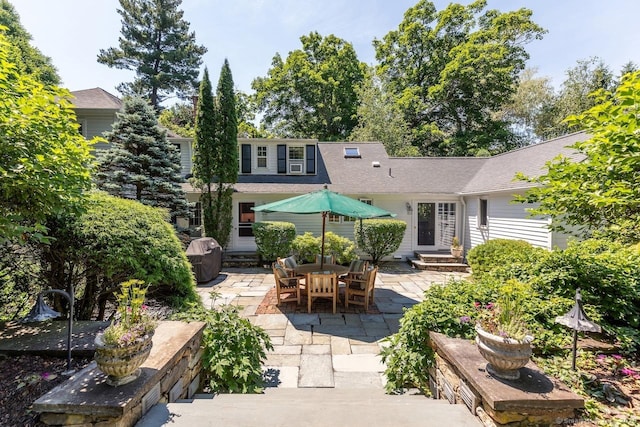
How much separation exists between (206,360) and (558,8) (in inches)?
565

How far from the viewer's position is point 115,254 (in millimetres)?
3537

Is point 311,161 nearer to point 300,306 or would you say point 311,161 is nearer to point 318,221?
point 318,221

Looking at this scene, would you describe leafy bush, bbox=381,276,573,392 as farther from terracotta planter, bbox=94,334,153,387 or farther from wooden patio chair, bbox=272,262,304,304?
wooden patio chair, bbox=272,262,304,304

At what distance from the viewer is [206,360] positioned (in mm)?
3166

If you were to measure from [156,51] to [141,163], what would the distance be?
19.8 meters

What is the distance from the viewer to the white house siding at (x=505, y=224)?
8570mm

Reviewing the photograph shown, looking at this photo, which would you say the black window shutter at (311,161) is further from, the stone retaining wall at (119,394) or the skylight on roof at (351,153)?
the stone retaining wall at (119,394)

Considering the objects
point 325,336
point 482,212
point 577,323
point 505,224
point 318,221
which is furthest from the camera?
point 318,221

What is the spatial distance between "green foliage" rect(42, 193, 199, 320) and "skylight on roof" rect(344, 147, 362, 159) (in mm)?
11201

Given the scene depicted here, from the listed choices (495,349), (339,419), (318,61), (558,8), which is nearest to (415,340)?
(495,349)

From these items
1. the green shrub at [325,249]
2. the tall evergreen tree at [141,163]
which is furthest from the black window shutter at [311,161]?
the tall evergreen tree at [141,163]

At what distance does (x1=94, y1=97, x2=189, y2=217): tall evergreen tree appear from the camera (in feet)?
32.1

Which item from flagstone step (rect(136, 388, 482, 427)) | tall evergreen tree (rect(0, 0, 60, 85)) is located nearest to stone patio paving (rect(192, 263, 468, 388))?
flagstone step (rect(136, 388, 482, 427))

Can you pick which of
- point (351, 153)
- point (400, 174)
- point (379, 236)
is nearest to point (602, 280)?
point (379, 236)
